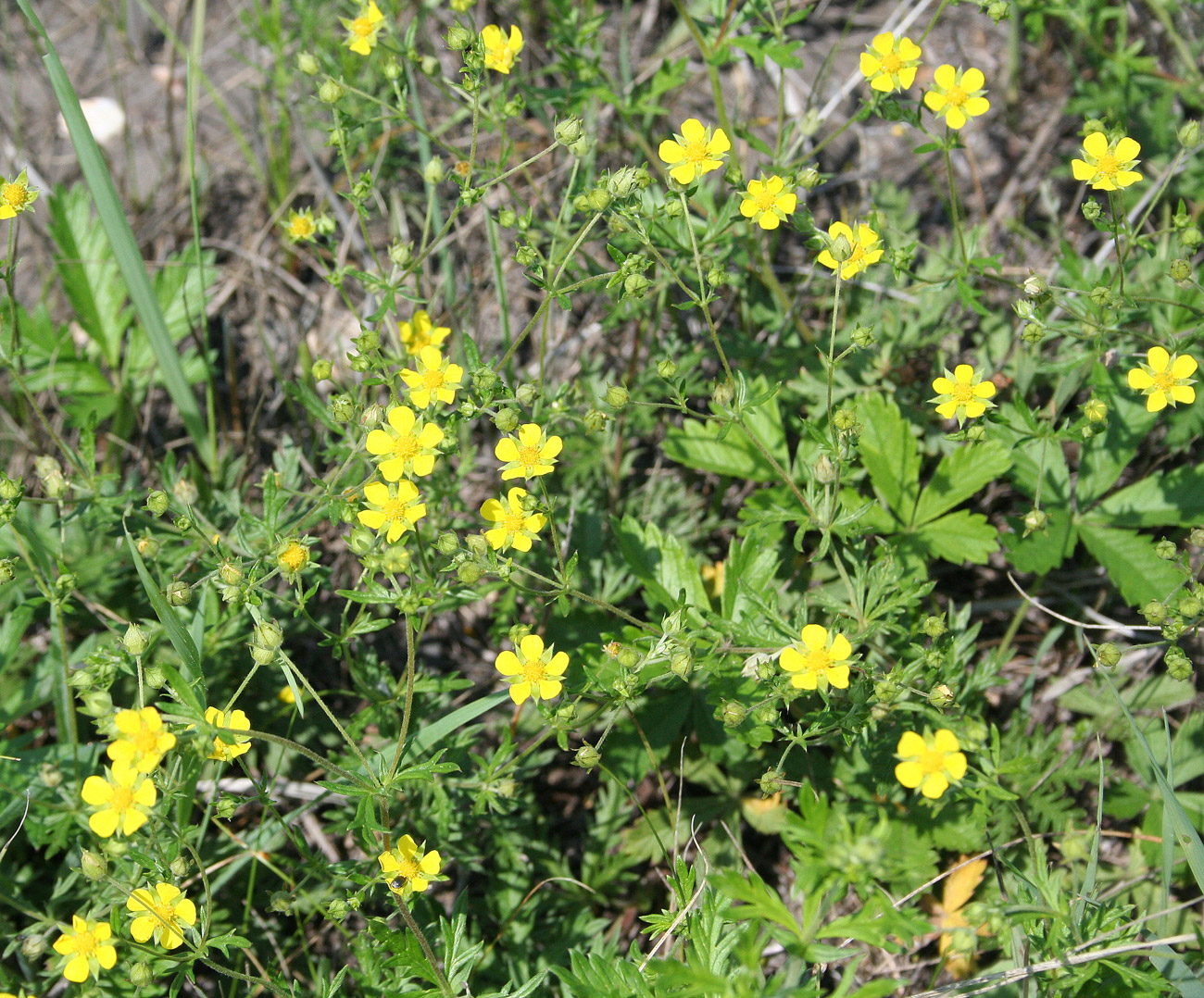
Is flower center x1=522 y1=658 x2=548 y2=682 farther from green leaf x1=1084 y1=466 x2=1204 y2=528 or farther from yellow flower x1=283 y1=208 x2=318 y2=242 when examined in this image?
green leaf x1=1084 y1=466 x2=1204 y2=528

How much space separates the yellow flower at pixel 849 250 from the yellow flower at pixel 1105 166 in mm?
696

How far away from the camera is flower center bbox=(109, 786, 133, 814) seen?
2424 mm

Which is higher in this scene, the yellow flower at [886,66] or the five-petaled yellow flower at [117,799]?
the yellow flower at [886,66]

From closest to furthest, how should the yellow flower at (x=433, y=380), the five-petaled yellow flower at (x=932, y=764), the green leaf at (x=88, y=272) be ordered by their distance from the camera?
the five-petaled yellow flower at (x=932, y=764) → the yellow flower at (x=433, y=380) → the green leaf at (x=88, y=272)

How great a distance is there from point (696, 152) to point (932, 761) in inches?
79.2

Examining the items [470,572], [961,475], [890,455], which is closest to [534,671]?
[470,572]

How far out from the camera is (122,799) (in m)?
2.43

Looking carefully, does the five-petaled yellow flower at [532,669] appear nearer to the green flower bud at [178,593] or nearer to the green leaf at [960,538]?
the green flower bud at [178,593]

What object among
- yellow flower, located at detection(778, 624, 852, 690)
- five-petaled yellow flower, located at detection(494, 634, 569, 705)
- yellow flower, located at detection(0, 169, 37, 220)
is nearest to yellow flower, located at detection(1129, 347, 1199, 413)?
yellow flower, located at detection(778, 624, 852, 690)

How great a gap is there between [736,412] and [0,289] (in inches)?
150

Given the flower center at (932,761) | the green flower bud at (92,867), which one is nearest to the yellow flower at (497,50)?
the flower center at (932,761)

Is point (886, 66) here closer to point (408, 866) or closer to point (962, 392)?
point (962, 392)

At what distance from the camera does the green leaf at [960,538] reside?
3.53 m

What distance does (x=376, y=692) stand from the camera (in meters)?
3.32
